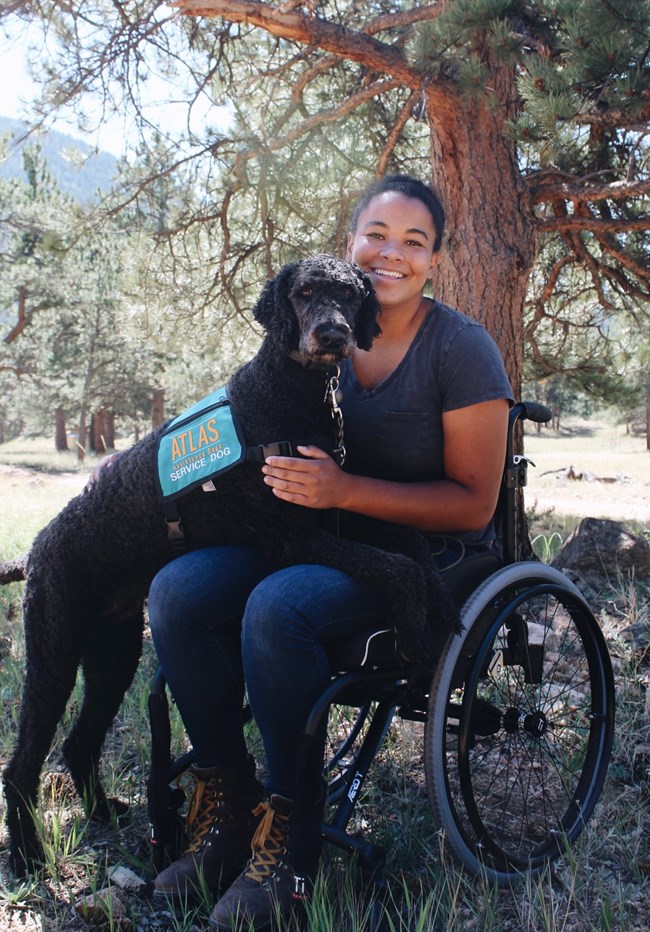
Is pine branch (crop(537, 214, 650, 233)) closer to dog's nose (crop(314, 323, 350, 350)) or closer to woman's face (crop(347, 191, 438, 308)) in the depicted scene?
woman's face (crop(347, 191, 438, 308))

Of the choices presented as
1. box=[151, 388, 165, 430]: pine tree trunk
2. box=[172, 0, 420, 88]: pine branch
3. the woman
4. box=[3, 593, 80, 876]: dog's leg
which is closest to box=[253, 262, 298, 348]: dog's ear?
the woman

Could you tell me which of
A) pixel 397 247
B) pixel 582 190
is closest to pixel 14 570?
pixel 397 247

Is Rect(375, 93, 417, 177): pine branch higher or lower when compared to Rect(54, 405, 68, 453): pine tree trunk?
higher

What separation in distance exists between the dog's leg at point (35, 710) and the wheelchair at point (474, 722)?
0.25 m

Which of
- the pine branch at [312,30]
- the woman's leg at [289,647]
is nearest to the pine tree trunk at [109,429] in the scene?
the pine branch at [312,30]

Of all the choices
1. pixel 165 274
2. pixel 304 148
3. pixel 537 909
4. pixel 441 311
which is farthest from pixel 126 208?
pixel 537 909

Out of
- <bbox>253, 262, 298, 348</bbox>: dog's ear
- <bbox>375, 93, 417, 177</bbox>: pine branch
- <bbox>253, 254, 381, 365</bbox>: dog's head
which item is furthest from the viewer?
<bbox>375, 93, 417, 177</bbox>: pine branch

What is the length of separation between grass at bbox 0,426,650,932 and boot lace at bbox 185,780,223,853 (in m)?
0.15

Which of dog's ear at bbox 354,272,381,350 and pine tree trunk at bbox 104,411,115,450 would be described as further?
pine tree trunk at bbox 104,411,115,450

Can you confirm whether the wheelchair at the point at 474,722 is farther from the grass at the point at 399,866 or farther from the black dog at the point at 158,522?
the black dog at the point at 158,522

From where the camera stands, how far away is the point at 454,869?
6.04 ft

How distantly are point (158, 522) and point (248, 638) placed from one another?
445 mm

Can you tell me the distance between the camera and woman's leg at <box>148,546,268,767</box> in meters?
1.87

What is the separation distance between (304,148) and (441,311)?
3481mm
